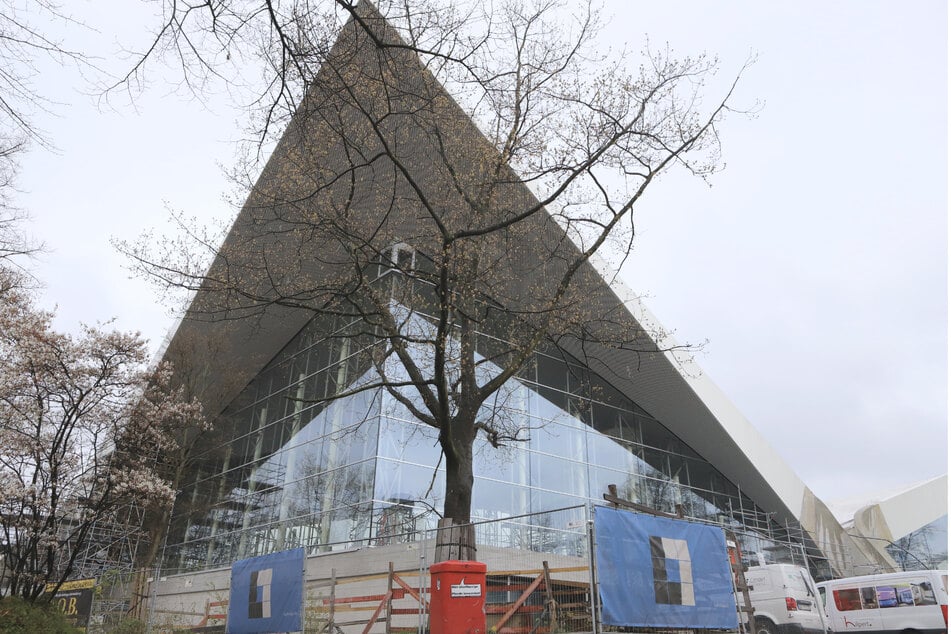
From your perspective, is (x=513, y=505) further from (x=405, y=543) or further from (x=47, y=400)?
(x=47, y=400)

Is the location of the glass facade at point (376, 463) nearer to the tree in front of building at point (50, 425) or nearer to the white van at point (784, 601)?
the white van at point (784, 601)

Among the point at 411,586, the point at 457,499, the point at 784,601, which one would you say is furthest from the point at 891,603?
the point at 411,586

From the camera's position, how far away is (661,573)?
8.65m

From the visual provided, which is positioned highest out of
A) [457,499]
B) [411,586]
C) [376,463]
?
[376,463]

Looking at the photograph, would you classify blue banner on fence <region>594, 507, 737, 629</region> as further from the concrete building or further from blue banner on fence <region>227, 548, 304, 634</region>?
the concrete building

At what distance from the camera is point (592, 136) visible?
12.6m

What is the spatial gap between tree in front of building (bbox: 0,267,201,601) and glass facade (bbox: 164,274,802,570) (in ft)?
15.3

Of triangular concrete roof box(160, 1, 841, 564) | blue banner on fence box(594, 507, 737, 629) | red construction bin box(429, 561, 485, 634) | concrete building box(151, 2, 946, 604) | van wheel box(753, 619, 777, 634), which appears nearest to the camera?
blue banner on fence box(594, 507, 737, 629)

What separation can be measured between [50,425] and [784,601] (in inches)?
683

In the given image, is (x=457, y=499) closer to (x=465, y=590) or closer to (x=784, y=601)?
(x=465, y=590)

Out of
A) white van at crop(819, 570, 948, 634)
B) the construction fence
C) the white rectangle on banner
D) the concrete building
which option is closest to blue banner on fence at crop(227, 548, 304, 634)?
the construction fence

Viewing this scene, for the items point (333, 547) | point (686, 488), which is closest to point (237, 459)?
point (333, 547)

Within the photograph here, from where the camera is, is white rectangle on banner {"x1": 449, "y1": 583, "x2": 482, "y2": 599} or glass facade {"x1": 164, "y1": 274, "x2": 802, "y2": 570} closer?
white rectangle on banner {"x1": 449, "y1": 583, "x2": 482, "y2": 599}

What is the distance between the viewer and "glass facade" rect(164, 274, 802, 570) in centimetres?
1984
